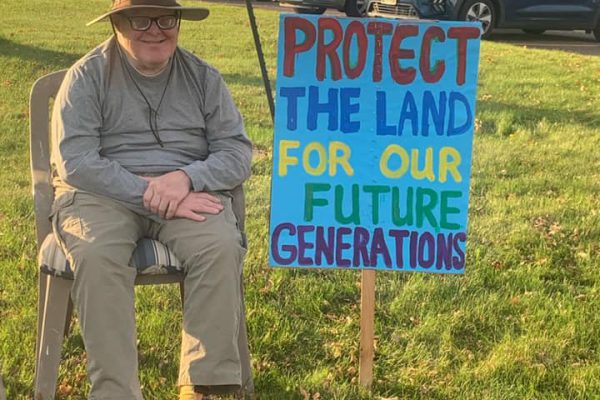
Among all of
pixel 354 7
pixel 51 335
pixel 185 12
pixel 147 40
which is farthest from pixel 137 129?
pixel 354 7

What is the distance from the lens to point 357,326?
10.1 feet

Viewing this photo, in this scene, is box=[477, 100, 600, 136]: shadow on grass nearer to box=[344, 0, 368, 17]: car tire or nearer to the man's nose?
the man's nose

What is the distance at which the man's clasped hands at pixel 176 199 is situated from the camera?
7.93 feet

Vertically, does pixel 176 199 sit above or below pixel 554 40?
below

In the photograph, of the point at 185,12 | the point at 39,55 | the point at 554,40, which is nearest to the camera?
the point at 185,12

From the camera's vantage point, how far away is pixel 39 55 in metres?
7.99

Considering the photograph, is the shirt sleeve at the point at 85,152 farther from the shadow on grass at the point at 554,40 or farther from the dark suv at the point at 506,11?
the shadow on grass at the point at 554,40

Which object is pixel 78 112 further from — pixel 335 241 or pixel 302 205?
pixel 335 241

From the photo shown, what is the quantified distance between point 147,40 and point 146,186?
49 centimetres

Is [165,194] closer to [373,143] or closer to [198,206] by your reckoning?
[198,206]

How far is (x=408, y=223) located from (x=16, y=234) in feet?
6.97

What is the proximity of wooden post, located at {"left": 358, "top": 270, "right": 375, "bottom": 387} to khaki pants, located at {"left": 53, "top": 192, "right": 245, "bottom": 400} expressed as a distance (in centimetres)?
46

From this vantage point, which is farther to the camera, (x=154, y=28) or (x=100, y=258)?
(x=154, y=28)

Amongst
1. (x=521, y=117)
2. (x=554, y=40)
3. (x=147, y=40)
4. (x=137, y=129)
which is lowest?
(x=521, y=117)
